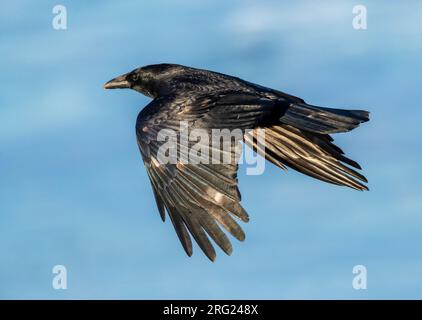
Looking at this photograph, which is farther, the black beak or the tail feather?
the black beak

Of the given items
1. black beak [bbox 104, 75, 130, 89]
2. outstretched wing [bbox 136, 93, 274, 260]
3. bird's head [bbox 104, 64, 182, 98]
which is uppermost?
black beak [bbox 104, 75, 130, 89]

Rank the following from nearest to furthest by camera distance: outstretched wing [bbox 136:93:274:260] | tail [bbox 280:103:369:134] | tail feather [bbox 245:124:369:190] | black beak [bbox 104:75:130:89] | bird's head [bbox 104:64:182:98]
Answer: outstretched wing [bbox 136:93:274:260], tail [bbox 280:103:369:134], tail feather [bbox 245:124:369:190], bird's head [bbox 104:64:182:98], black beak [bbox 104:75:130:89]

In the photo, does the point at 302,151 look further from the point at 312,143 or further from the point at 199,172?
the point at 199,172

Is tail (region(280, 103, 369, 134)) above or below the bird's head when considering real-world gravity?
below

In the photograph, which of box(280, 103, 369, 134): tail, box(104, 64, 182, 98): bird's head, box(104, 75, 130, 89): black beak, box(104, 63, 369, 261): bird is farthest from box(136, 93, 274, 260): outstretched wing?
box(104, 75, 130, 89): black beak

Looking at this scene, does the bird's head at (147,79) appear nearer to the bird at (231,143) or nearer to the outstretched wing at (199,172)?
the bird at (231,143)

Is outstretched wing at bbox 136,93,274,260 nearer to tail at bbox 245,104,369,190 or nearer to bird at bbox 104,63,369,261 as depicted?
bird at bbox 104,63,369,261

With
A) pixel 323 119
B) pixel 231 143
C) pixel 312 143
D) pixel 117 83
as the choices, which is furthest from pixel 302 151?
pixel 117 83
